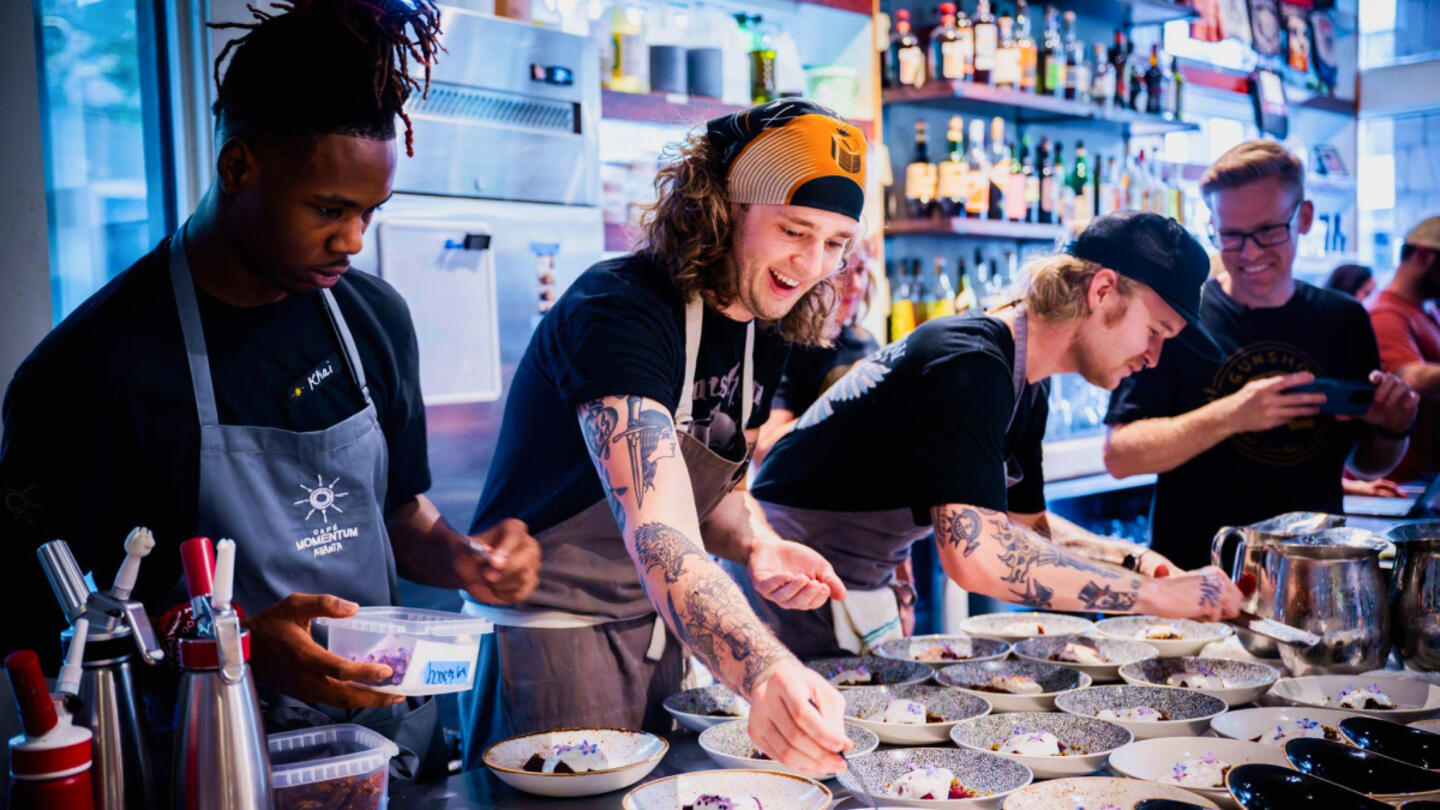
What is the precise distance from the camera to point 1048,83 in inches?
189

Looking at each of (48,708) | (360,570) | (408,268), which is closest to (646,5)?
(408,268)

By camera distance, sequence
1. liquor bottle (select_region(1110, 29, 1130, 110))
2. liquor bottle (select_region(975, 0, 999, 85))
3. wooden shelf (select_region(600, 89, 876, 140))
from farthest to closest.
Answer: liquor bottle (select_region(1110, 29, 1130, 110)) → liquor bottle (select_region(975, 0, 999, 85)) → wooden shelf (select_region(600, 89, 876, 140))

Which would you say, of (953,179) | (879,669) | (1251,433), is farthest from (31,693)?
(953,179)

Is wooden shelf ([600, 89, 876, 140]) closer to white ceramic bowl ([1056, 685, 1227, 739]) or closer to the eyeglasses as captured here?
the eyeglasses

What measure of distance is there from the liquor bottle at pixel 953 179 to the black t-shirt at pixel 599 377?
2763 mm

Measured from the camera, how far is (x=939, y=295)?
4750mm

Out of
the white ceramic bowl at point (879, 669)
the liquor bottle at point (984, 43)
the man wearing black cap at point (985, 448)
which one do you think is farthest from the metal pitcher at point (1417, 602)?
the liquor bottle at point (984, 43)

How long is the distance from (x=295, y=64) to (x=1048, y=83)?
4.02 m

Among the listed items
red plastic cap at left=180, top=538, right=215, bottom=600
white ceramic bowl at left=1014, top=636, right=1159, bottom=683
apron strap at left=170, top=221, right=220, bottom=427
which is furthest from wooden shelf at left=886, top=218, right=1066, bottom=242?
red plastic cap at left=180, top=538, right=215, bottom=600

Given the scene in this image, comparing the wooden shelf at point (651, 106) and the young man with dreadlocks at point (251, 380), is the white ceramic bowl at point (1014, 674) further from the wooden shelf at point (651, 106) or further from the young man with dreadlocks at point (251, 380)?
the wooden shelf at point (651, 106)

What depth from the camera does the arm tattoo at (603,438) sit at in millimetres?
1435

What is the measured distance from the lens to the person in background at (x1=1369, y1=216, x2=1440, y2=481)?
3.97m

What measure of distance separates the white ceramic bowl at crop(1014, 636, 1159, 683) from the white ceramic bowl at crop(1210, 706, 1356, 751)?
0.90ft

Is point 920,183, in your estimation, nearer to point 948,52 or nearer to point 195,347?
point 948,52
